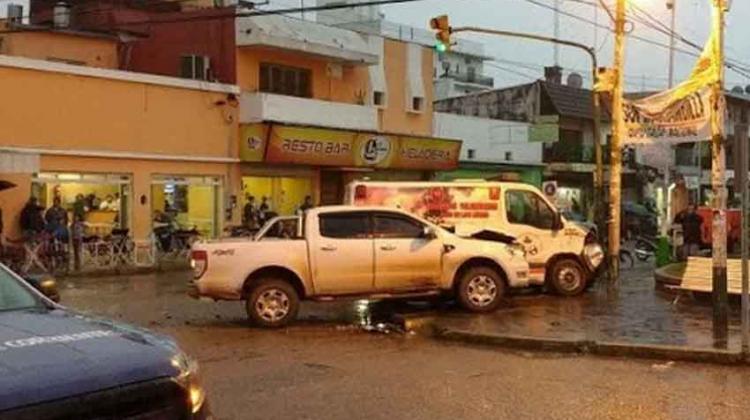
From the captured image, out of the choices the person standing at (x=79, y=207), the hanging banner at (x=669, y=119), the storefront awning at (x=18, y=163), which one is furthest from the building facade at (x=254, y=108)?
the hanging banner at (x=669, y=119)

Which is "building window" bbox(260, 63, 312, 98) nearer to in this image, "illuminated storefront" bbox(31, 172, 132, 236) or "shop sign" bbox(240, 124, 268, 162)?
"shop sign" bbox(240, 124, 268, 162)

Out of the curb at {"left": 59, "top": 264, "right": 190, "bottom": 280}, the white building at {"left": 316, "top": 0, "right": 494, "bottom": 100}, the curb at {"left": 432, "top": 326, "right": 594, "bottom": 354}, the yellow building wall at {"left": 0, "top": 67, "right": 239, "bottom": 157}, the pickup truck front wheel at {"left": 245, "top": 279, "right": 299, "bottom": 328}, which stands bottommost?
the curb at {"left": 59, "top": 264, "right": 190, "bottom": 280}

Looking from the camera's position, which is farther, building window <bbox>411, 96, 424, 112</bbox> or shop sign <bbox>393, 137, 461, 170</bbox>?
building window <bbox>411, 96, 424, 112</bbox>

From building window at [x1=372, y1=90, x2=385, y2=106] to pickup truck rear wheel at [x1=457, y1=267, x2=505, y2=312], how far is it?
900 inches

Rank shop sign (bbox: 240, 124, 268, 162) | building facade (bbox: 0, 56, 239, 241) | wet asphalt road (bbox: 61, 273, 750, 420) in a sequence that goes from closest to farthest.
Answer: wet asphalt road (bbox: 61, 273, 750, 420) < building facade (bbox: 0, 56, 239, 241) < shop sign (bbox: 240, 124, 268, 162)

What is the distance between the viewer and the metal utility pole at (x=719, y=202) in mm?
13273

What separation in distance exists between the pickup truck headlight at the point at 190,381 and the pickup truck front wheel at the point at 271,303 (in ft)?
33.9

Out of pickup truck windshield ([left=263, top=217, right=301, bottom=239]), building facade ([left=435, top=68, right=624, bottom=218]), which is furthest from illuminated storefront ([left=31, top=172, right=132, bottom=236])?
building facade ([left=435, top=68, right=624, bottom=218])

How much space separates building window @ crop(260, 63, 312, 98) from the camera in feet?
113

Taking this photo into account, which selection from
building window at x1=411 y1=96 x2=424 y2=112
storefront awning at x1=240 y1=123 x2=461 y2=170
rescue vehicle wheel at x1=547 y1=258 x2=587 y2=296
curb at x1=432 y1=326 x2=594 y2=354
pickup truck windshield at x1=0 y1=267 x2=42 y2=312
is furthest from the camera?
building window at x1=411 y1=96 x2=424 y2=112

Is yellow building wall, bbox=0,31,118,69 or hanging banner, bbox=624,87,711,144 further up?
yellow building wall, bbox=0,31,118,69

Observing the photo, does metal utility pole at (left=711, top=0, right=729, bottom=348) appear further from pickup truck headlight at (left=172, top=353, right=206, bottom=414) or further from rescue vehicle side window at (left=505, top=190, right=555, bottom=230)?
pickup truck headlight at (left=172, top=353, right=206, bottom=414)

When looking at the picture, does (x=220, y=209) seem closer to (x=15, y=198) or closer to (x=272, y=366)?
(x=15, y=198)

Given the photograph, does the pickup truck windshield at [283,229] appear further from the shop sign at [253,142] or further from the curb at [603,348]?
the shop sign at [253,142]
